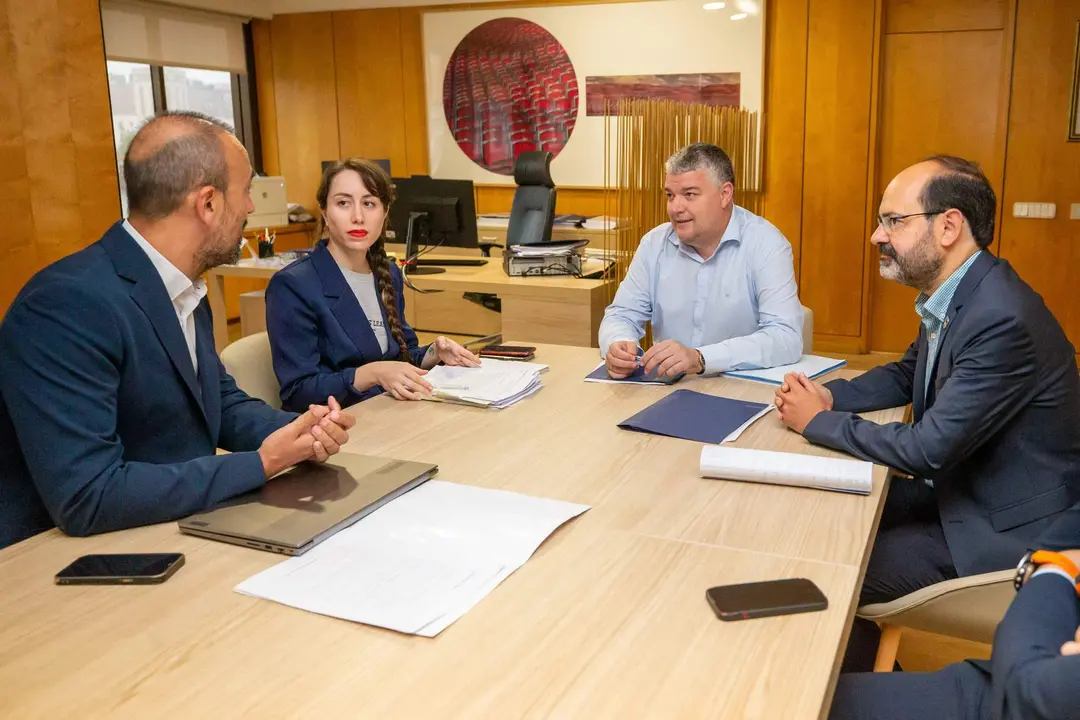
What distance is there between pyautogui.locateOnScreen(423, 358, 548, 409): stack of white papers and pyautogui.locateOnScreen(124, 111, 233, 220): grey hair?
841mm

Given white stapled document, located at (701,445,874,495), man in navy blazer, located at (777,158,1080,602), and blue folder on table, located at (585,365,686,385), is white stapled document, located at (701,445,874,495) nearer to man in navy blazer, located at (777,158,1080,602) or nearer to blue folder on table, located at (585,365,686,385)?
man in navy blazer, located at (777,158,1080,602)

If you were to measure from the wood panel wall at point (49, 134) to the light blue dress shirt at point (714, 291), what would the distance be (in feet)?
10.5

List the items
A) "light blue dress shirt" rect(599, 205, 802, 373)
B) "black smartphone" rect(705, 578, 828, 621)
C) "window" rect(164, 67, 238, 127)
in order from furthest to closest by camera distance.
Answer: "window" rect(164, 67, 238, 127) → "light blue dress shirt" rect(599, 205, 802, 373) → "black smartphone" rect(705, 578, 828, 621)

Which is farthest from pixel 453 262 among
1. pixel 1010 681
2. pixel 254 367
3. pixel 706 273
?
pixel 1010 681

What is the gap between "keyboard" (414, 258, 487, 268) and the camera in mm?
4996

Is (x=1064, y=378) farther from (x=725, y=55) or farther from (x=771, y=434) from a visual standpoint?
(x=725, y=55)

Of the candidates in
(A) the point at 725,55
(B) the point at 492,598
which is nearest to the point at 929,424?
(B) the point at 492,598

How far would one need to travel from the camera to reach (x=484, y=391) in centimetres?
235

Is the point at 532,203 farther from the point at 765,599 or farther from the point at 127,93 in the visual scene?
the point at 765,599

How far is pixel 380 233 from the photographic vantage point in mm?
2740

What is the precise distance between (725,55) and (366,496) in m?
5.25

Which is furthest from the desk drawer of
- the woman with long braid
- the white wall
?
the woman with long braid

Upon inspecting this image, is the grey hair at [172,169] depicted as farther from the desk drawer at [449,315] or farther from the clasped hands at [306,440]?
the desk drawer at [449,315]

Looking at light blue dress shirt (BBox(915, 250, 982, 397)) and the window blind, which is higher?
the window blind
